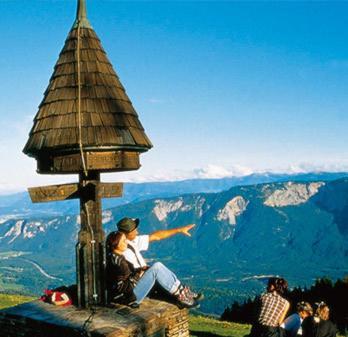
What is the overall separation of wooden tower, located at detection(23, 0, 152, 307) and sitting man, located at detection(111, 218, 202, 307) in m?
0.66

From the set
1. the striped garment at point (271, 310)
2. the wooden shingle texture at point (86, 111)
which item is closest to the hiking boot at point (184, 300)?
the wooden shingle texture at point (86, 111)

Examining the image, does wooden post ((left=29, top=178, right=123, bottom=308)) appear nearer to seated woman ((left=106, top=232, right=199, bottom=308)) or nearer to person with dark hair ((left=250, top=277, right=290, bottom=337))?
seated woman ((left=106, top=232, right=199, bottom=308))

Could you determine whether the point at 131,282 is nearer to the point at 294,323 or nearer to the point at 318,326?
the point at 294,323

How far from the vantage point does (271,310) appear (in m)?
10.1

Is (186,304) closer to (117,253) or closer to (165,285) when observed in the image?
(165,285)

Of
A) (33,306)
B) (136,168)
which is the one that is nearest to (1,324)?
(33,306)

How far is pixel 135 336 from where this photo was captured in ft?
22.7

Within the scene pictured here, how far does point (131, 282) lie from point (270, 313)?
3608 mm

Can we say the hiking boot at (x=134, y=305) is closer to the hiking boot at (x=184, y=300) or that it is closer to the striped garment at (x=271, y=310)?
the hiking boot at (x=184, y=300)

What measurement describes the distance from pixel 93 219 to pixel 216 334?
21.1m

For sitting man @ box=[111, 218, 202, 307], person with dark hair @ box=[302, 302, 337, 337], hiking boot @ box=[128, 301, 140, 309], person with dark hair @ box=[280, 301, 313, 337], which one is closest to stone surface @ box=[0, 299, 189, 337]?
hiking boot @ box=[128, 301, 140, 309]

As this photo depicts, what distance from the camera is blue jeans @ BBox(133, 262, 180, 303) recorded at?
7.96m

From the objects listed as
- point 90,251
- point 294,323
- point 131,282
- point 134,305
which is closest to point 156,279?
point 131,282

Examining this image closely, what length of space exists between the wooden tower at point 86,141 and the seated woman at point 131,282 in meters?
0.28
